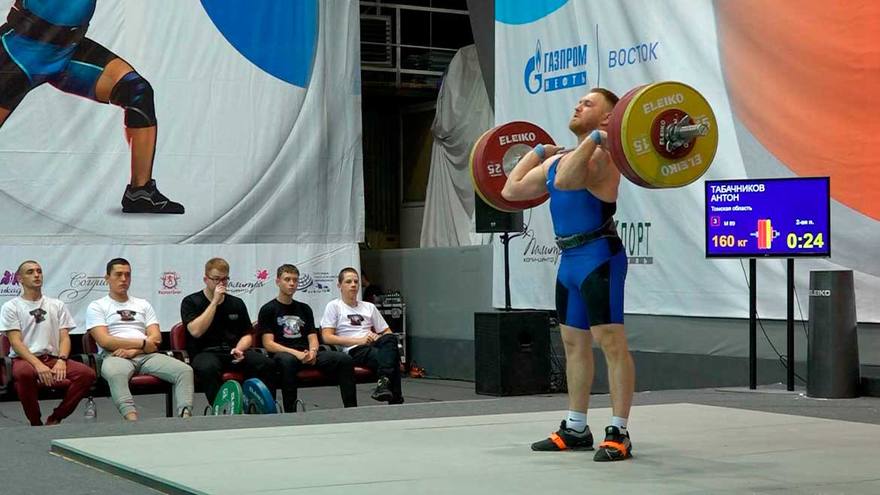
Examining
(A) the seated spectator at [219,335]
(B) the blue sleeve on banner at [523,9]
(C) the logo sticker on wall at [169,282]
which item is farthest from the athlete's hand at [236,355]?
(B) the blue sleeve on banner at [523,9]

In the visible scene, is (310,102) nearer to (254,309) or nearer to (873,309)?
(254,309)

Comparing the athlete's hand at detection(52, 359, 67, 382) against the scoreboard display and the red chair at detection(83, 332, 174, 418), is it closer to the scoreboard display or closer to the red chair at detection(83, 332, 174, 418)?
the red chair at detection(83, 332, 174, 418)

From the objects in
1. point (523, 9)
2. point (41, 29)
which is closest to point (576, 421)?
point (523, 9)

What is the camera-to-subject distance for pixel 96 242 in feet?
34.9

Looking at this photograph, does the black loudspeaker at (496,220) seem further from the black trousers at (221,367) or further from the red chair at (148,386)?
the red chair at (148,386)

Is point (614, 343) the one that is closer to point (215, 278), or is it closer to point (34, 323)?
point (215, 278)

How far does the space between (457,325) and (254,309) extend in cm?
191

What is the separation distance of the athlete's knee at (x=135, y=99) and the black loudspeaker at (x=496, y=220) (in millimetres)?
3159

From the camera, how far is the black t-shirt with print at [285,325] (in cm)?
732

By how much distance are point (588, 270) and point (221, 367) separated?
315 centimetres

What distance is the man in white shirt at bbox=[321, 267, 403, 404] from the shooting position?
728 centimetres

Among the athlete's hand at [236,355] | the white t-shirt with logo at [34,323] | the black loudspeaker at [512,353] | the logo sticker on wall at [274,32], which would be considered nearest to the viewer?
the white t-shirt with logo at [34,323]

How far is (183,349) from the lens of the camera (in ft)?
23.3

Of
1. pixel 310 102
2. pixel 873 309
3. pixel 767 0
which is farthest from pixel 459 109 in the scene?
pixel 873 309
